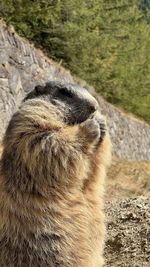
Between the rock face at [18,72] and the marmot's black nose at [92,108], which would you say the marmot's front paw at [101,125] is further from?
the rock face at [18,72]

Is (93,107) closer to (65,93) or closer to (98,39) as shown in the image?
(65,93)

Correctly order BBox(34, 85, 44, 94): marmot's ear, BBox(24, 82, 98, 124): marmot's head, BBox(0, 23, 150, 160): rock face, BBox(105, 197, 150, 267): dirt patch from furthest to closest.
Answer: BBox(0, 23, 150, 160): rock face, BBox(105, 197, 150, 267): dirt patch, BBox(34, 85, 44, 94): marmot's ear, BBox(24, 82, 98, 124): marmot's head

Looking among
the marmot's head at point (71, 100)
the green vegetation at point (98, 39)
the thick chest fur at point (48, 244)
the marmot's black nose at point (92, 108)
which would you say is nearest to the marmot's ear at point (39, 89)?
the marmot's head at point (71, 100)

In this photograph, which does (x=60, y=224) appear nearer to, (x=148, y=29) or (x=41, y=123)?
(x=41, y=123)

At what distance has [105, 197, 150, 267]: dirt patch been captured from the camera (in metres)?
6.56

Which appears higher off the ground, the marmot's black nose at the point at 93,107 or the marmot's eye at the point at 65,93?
the marmot's eye at the point at 65,93

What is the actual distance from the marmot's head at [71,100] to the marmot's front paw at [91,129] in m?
0.09

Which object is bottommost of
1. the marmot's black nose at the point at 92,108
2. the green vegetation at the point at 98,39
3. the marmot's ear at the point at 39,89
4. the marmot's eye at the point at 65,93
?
the marmot's black nose at the point at 92,108

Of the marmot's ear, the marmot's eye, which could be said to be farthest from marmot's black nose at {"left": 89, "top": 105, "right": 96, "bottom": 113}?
the marmot's ear

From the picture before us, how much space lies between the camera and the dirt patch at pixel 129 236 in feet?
21.5

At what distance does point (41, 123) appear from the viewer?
4.53m

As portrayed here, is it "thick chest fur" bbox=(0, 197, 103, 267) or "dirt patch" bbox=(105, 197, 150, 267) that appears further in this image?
"dirt patch" bbox=(105, 197, 150, 267)

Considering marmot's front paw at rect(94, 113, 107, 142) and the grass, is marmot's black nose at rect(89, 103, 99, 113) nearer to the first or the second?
marmot's front paw at rect(94, 113, 107, 142)

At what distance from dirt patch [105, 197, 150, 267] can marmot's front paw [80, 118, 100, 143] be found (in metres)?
2.26
